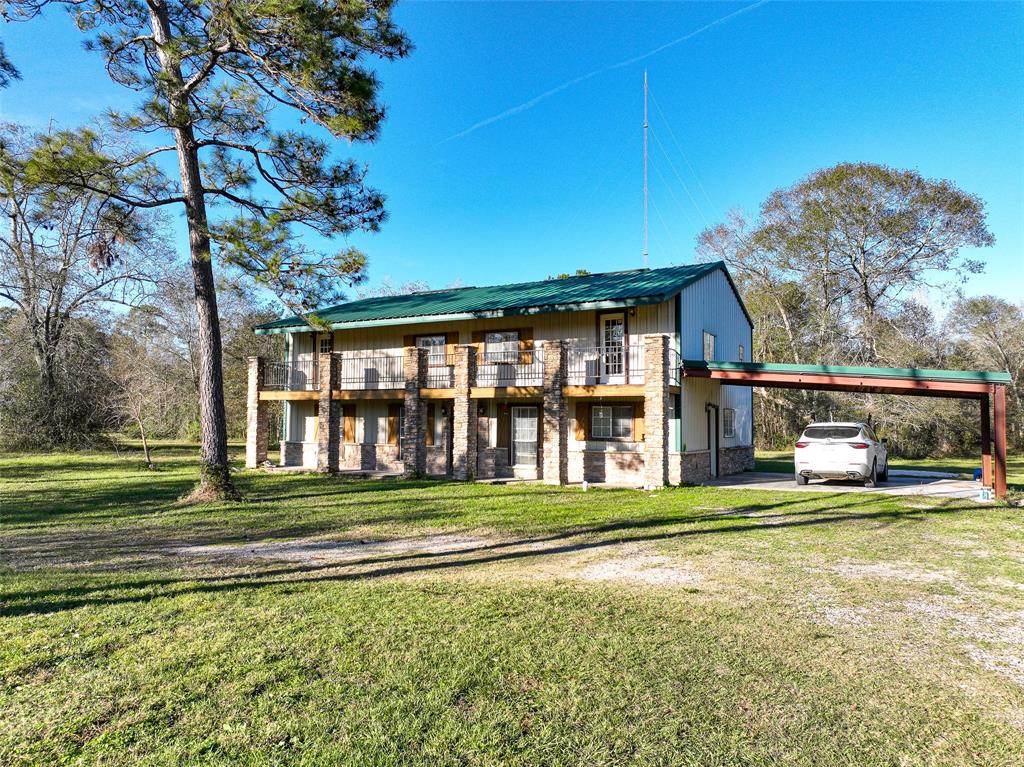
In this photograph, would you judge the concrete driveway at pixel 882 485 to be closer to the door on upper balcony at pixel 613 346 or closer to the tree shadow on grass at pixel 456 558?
the tree shadow on grass at pixel 456 558

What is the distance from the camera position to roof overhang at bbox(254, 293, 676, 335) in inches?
615

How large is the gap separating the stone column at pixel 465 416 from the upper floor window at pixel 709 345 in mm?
7144

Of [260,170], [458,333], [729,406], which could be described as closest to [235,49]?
[260,170]

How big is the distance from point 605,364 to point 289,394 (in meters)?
11.0

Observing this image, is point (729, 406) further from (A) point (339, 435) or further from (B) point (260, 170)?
(B) point (260, 170)

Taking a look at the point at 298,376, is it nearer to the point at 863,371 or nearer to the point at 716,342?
the point at 716,342

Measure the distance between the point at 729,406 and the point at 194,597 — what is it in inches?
700

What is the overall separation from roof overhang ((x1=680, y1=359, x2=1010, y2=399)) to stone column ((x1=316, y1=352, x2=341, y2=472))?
11.1m

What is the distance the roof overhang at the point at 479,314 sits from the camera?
15633 millimetres

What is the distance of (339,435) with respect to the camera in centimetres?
2014

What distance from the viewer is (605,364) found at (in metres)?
17.1

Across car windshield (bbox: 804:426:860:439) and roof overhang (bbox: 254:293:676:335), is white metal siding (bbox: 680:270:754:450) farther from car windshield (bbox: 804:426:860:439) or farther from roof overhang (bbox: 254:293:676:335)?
car windshield (bbox: 804:426:860:439)

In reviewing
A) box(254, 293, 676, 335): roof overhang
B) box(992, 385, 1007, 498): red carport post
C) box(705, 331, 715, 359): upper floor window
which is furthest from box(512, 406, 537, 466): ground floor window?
box(992, 385, 1007, 498): red carport post

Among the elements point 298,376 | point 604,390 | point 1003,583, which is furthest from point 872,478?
point 298,376
